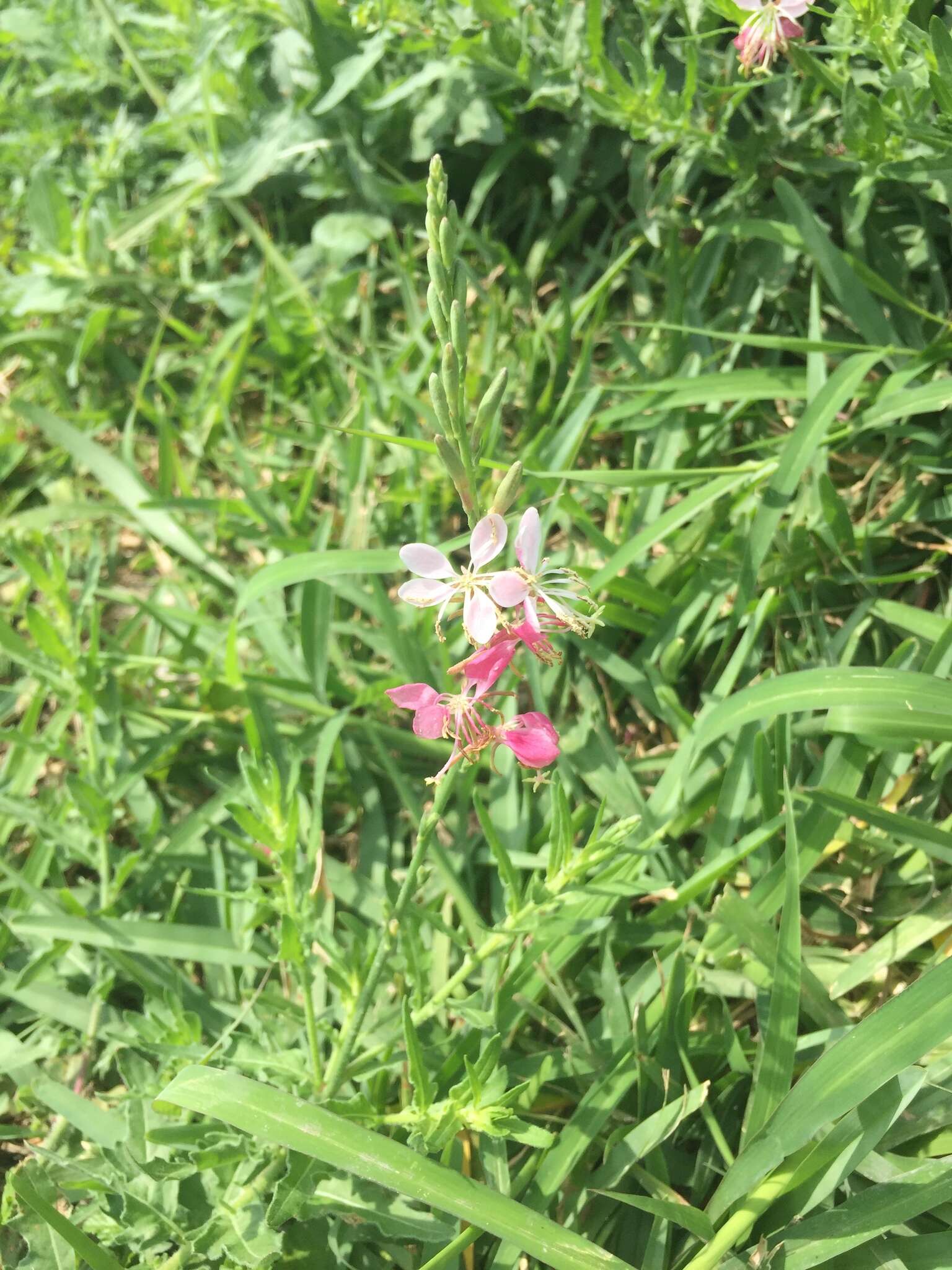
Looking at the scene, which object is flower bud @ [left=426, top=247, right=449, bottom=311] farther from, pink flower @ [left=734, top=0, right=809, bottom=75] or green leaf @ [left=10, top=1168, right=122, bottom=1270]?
green leaf @ [left=10, top=1168, right=122, bottom=1270]

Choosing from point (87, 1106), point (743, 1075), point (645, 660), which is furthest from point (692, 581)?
point (87, 1106)

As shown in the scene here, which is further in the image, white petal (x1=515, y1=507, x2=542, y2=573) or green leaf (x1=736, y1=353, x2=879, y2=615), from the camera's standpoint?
green leaf (x1=736, y1=353, x2=879, y2=615)

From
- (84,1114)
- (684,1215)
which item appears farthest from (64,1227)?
(684,1215)

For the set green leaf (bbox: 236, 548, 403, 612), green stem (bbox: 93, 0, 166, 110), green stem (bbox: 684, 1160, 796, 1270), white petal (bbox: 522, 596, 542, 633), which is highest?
green stem (bbox: 93, 0, 166, 110)

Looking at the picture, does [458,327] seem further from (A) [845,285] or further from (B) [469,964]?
(A) [845,285]

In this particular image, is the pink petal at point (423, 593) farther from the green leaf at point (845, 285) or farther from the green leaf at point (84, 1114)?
the green leaf at point (845, 285)

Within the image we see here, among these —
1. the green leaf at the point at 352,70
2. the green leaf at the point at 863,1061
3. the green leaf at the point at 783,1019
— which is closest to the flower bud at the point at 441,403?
the green leaf at the point at 783,1019

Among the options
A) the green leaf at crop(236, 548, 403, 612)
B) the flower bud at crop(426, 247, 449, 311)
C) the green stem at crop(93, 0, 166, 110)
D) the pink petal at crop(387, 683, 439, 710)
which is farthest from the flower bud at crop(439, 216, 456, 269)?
the green stem at crop(93, 0, 166, 110)
